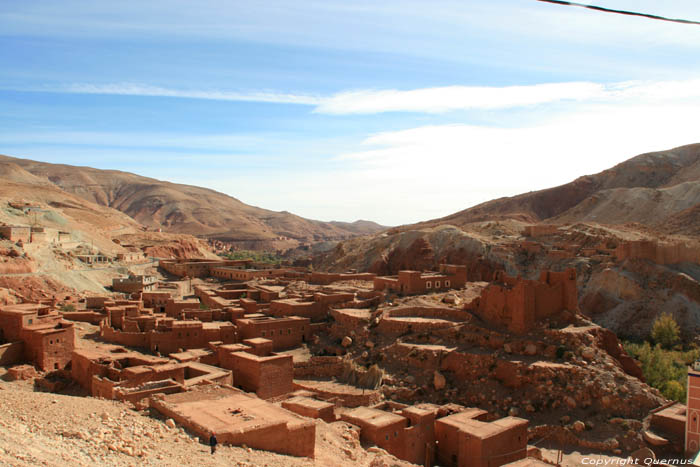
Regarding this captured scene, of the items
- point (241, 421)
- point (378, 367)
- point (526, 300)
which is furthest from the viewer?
point (378, 367)

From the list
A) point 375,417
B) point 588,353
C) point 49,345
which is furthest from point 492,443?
point 49,345

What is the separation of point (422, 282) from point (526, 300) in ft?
25.3

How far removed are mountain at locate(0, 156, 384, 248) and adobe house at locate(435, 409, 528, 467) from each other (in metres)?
91.8

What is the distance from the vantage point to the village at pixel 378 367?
14.5 metres

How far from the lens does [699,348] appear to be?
32.7 meters

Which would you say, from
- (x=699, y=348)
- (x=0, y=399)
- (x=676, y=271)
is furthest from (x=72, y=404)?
(x=676, y=271)

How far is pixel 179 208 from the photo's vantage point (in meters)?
132

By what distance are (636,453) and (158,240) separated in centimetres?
5289

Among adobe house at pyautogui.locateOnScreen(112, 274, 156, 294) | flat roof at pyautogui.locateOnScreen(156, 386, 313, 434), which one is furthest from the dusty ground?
adobe house at pyautogui.locateOnScreen(112, 274, 156, 294)

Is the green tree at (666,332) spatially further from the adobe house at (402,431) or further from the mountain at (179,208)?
the mountain at (179,208)

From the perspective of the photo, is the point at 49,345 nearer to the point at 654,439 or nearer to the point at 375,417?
the point at 375,417

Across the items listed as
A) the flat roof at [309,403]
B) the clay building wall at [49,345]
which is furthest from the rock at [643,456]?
the clay building wall at [49,345]

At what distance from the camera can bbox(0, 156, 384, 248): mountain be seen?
387ft

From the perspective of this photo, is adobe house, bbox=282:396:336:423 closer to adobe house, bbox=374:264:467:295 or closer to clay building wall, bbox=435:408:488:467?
clay building wall, bbox=435:408:488:467
